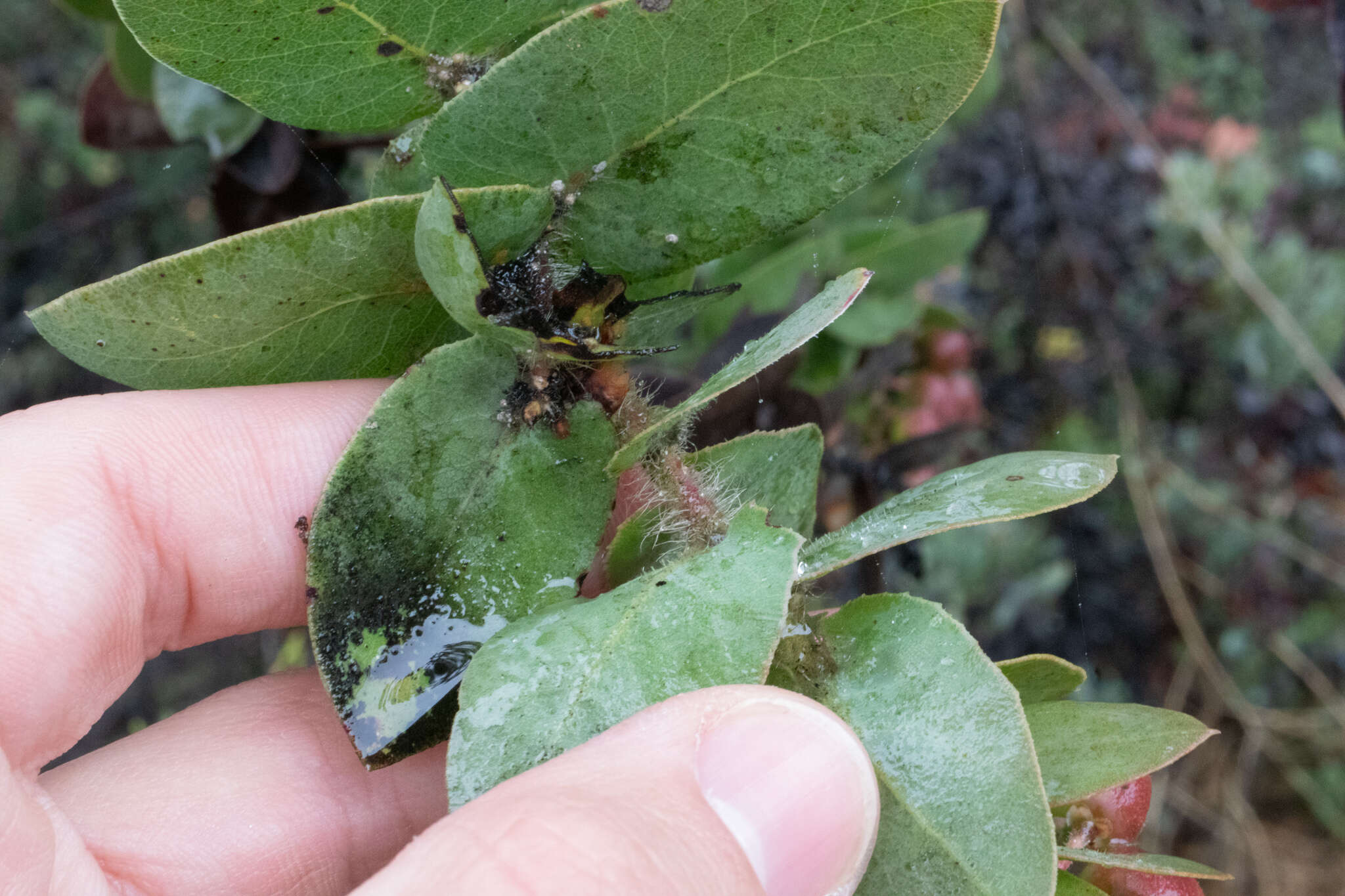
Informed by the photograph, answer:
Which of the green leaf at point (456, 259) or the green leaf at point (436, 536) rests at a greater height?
the green leaf at point (456, 259)

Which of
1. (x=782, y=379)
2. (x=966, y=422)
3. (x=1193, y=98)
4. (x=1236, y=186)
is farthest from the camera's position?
(x=1193, y=98)

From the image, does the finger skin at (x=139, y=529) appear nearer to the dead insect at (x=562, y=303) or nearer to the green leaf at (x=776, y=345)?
the dead insect at (x=562, y=303)

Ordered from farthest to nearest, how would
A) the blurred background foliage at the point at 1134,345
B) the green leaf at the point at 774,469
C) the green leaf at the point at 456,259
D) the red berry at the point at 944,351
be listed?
the blurred background foliage at the point at 1134,345 → the red berry at the point at 944,351 → the green leaf at the point at 774,469 → the green leaf at the point at 456,259

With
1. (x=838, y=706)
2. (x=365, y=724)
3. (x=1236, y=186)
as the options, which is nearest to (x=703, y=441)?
(x=838, y=706)

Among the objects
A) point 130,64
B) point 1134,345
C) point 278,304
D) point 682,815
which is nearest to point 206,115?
point 130,64

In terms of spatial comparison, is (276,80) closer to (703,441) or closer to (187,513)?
(187,513)

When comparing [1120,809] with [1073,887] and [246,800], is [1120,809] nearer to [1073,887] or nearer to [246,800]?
[1073,887]

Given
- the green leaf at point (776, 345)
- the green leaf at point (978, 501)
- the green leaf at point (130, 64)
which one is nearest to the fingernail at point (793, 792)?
the green leaf at point (978, 501)

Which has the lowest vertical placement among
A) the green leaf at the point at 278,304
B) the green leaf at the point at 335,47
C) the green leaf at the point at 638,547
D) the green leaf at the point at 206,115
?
the green leaf at the point at 638,547
